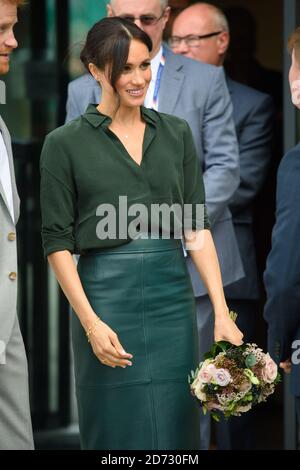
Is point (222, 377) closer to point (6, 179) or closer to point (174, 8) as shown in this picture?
point (6, 179)

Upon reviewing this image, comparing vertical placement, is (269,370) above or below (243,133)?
below

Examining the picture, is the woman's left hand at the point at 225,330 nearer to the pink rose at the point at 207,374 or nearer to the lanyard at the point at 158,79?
the pink rose at the point at 207,374

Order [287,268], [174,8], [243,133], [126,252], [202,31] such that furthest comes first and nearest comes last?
[174,8] < [202,31] < [243,133] < [126,252] < [287,268]

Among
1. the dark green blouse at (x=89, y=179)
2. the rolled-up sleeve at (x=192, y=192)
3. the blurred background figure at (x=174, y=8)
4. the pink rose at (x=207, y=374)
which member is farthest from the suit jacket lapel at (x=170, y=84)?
the pink rose at (x=207, y=374)

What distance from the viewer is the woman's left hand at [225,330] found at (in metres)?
4.36

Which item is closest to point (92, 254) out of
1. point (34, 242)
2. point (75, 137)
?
point (75, 137)

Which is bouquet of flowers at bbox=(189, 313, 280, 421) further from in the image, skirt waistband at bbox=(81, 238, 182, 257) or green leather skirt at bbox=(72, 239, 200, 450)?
skirt waistband at bbox=(81, 238, 182, 257)

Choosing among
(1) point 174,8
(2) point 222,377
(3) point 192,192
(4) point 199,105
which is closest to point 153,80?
(4) point 199,105

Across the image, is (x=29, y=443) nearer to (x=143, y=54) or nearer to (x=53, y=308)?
(x=143, y=54)

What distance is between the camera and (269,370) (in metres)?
4.23

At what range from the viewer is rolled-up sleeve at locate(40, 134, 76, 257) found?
14.3ft

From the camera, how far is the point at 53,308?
7.21 m

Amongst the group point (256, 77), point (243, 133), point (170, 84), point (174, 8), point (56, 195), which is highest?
point (174, 8)

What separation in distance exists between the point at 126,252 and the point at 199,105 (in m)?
1.37
